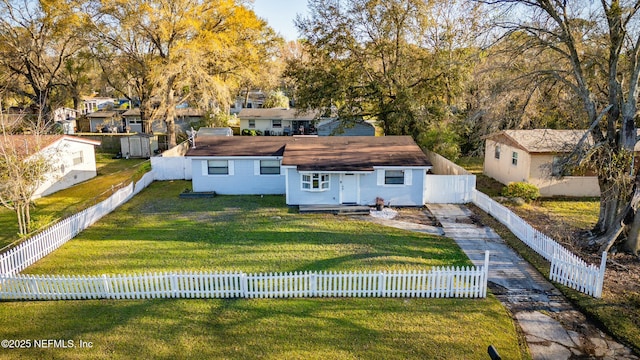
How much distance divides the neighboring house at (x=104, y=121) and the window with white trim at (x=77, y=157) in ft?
77.4

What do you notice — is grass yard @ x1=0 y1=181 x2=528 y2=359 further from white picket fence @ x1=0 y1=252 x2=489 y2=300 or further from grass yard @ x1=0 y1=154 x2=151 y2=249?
grass yard @ x1=0 y1=154 x2=151 y2=249

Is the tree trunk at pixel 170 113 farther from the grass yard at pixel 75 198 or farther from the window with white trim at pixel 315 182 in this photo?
the window with white trim at pixel 315 182

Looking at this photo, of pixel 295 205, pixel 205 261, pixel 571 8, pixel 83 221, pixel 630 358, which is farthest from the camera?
pixel 295 205

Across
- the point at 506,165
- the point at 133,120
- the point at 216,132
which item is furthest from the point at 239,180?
the point at 133,120

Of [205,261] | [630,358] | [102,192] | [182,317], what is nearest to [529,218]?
→ [630,358]

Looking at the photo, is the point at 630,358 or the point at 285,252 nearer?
the point at 630,358

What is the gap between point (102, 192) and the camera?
2328cm

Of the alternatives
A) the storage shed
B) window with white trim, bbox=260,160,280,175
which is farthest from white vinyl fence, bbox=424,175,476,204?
the storage shed

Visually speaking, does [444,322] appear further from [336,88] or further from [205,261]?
[336,88]

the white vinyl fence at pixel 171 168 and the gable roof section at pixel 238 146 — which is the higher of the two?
the gable roof section at pixel 238 146

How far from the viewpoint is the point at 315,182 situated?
794 inches

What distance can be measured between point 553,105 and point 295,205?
1283 centimetres

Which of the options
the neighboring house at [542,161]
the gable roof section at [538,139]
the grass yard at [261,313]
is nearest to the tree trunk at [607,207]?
the grass yard at [261,313]

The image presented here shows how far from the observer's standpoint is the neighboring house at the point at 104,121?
48500 mm
